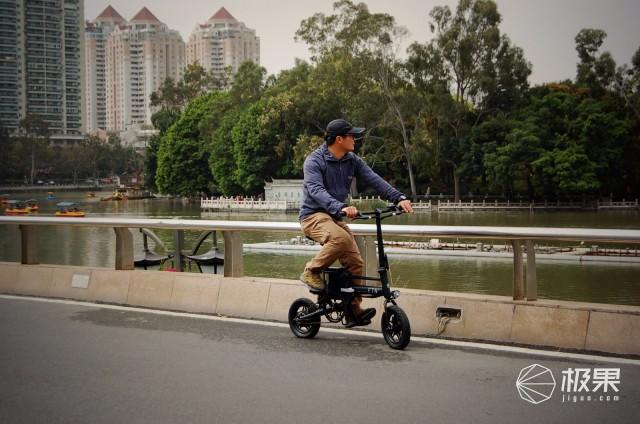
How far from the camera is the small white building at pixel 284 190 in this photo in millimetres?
88188

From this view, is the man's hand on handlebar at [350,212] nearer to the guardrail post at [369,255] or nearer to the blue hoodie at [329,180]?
the blue hoodie at [329,180]

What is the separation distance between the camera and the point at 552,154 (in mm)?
A: 73812

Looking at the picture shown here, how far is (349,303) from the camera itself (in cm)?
786

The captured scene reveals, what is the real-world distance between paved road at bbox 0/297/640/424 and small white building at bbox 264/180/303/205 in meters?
78.9

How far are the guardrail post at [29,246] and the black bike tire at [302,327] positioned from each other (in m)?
5.70

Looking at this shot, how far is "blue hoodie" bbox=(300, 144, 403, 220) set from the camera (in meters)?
7.86

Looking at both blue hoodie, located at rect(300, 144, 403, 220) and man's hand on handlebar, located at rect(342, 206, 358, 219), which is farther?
blue hoodie, located at rect(300, 144, 403, 220)

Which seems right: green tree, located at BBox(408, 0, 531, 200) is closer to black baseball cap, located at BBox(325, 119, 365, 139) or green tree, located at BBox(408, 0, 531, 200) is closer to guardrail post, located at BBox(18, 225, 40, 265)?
guardrail post, located at BBox(18, 225, 40, 265)

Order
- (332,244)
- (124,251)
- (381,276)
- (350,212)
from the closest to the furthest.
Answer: (350,212) < (381,276) < (332,244) < (124,251)

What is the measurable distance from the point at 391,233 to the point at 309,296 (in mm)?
1233

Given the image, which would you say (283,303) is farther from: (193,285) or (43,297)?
(43,297)

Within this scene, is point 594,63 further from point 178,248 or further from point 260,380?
point 260,380

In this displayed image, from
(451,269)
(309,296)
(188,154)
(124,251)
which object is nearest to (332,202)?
(309,296)

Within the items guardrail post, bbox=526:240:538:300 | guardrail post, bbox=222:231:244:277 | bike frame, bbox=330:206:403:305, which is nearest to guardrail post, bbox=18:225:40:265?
guardrail post, bbox=222:231:244:277
